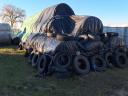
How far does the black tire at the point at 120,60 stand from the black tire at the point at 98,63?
78 cm

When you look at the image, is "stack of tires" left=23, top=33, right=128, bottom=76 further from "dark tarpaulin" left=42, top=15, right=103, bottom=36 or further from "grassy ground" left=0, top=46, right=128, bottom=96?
"dark tarpaulin" left=42, top=15, right=103, bottom=36

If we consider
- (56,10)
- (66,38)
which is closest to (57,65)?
(66,38)

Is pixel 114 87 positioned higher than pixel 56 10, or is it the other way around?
pixel 56 10

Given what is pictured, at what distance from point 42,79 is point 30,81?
1.63ft

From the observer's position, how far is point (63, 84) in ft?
29.2

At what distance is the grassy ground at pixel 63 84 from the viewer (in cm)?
799

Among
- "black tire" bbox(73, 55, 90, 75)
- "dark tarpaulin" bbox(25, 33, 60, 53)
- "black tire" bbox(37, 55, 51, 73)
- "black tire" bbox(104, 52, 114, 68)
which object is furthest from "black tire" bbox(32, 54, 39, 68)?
"black tire" bbox(104, 52, 114, 68)

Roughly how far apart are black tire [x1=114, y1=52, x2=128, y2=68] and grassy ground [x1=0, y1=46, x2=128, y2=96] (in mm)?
563

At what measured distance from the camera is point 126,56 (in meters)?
12.4

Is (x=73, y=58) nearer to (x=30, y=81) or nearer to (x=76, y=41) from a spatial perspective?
(x=76, y=41)

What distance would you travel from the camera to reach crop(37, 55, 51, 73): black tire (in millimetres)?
10359

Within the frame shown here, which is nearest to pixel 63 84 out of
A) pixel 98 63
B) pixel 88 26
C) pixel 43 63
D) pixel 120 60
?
pixel 43 63

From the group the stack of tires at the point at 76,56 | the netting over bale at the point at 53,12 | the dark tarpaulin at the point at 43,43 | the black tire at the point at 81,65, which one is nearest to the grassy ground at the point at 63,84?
the black tire at the point at 81,65

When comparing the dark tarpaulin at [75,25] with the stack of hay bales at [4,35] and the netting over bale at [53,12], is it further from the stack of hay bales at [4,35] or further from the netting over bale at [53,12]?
the stack of hay bales at [4,35]
